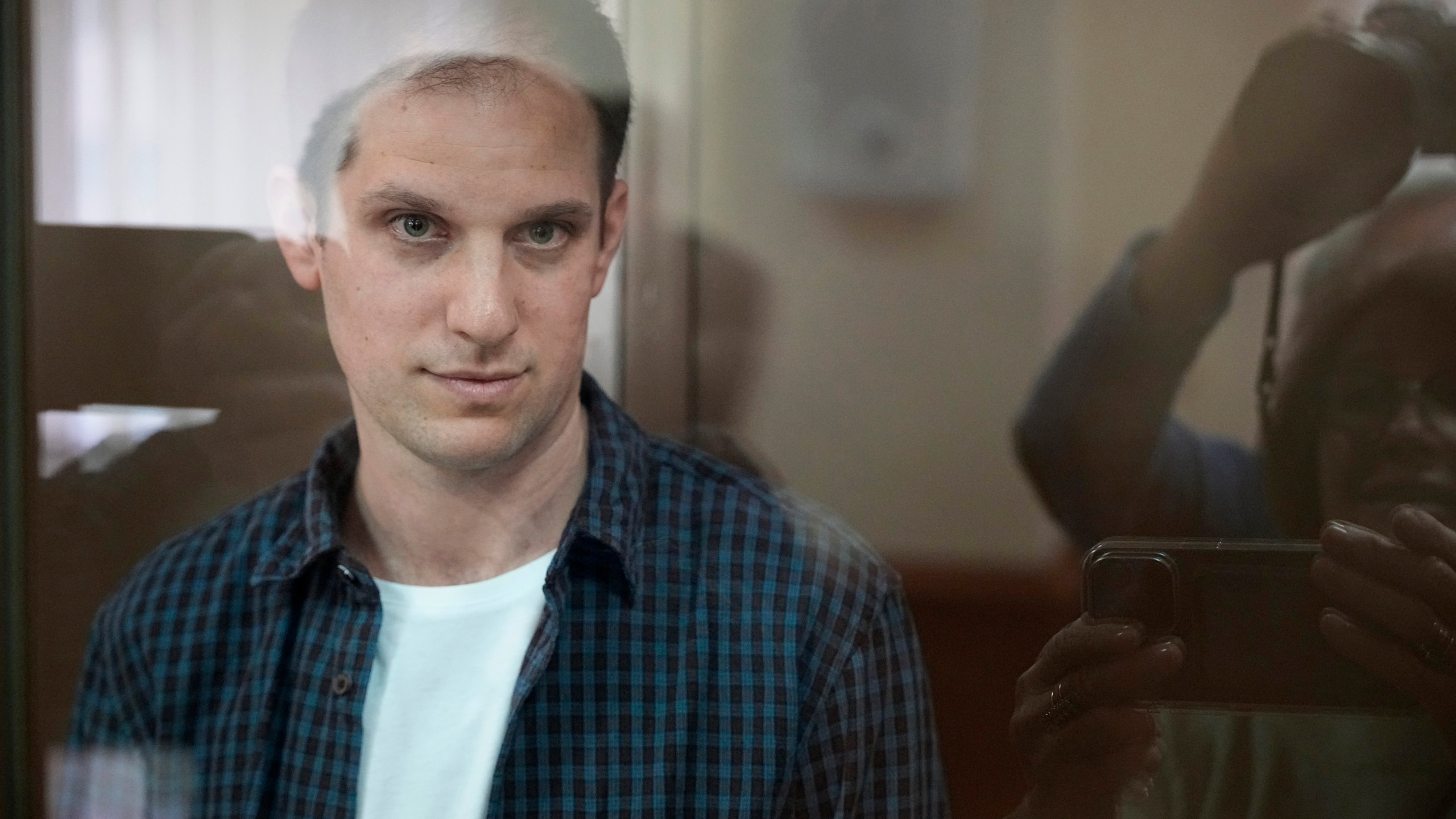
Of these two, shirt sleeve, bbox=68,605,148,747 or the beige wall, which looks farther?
shirt sleeve, bbox=68,605,148,747

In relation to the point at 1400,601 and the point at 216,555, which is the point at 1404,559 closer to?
the point at 1400,601

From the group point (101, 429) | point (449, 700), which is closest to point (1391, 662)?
point (449, 700)

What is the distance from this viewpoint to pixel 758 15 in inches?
26.4

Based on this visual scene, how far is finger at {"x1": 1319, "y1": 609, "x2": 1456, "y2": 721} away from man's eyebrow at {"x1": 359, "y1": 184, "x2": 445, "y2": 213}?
561 mm

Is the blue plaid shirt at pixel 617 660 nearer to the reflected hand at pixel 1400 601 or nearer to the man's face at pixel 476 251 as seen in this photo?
the man's face at pixel 476 251

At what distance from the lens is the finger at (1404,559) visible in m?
0.67

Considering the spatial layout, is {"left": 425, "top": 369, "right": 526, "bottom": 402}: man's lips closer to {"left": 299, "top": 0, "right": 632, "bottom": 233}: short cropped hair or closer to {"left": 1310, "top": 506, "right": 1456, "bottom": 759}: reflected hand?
{"left": 299, "top": 0, "right": 632, "bottom": 233}: short cropped hair

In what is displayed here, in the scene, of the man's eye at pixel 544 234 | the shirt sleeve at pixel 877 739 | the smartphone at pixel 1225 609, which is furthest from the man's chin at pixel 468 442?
the smartphone at pixel 1225 609

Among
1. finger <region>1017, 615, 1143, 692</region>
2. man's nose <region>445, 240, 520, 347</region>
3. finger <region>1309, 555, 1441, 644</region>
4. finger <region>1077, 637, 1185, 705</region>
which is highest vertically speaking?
man's nose <region>445, 240, 520, 347</region>

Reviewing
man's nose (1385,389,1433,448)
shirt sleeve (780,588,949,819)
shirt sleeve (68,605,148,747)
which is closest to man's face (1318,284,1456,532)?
man's nose (1385,389,1433,448)

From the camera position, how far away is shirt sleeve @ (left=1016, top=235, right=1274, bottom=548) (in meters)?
0.65

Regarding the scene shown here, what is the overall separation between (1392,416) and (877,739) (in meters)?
0.35

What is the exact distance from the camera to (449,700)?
0.71 metres

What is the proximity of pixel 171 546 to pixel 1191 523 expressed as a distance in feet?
2.06
